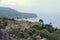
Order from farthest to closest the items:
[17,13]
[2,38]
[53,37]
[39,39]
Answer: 1. [17,13]
2. [53,37]
3. [39,39]
4. [2,38]

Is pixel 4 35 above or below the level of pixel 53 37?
above

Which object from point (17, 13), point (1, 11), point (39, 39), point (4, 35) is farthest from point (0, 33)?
point (17, 13)

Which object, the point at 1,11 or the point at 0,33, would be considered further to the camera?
the point at 1,11

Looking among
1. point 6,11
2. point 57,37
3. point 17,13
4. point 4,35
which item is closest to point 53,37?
point 57,37

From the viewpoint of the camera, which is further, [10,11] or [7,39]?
[10,11]

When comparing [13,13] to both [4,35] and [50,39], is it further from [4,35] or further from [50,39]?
[4,35]

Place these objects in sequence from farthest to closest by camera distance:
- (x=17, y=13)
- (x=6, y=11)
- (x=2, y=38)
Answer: (x=17, y=13), (x=6, y=11), (x=2, y=38)

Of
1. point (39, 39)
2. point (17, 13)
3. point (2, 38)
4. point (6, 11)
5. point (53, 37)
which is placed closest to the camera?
point (2, 38)

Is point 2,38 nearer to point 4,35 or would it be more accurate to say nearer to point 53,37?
point 4,35

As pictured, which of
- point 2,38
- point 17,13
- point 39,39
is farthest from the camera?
point 17,13
